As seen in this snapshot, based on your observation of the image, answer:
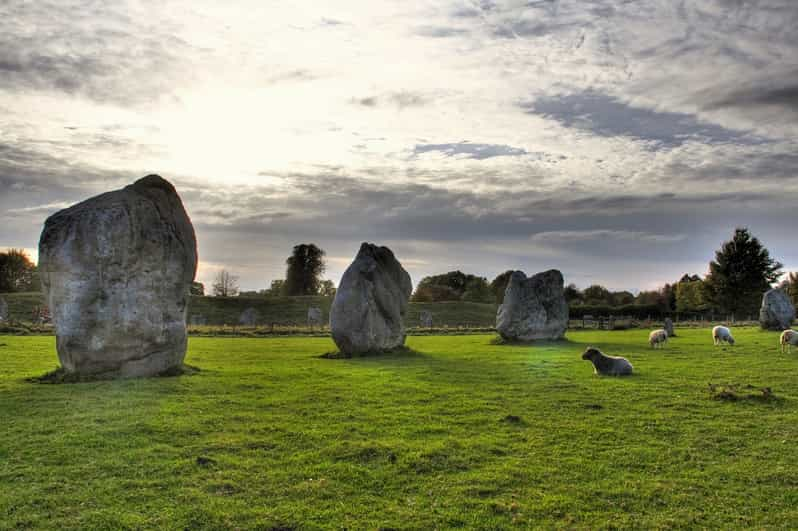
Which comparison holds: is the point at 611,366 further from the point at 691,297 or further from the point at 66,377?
the point at 691,297

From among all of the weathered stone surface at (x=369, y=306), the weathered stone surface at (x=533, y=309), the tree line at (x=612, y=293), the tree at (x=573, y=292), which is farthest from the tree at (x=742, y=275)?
the weathered stone surface at (x=369, y=306)

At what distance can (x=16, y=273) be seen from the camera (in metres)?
95.8

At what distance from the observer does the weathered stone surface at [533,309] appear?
1419 inches

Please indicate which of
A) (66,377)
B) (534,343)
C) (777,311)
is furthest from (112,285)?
(777,311)

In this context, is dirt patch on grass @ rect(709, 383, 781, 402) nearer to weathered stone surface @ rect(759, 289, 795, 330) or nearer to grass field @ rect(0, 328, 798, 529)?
grass field @ rect(0, 328, 798, 529)

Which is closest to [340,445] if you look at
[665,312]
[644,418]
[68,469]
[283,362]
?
[68,469]

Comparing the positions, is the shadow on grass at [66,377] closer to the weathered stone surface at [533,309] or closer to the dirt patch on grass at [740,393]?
the dirt patch on grass at [740,393]

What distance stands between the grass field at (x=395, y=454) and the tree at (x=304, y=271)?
90.5 metres

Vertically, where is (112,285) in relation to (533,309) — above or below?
above

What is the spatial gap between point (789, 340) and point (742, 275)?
201ft

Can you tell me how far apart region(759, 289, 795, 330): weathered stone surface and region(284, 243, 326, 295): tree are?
77543 mm

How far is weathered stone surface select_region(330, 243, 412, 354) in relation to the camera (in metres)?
27.7

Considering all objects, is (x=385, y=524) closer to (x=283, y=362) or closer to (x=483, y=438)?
(x=483, y=438)

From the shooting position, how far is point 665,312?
2990 inches
